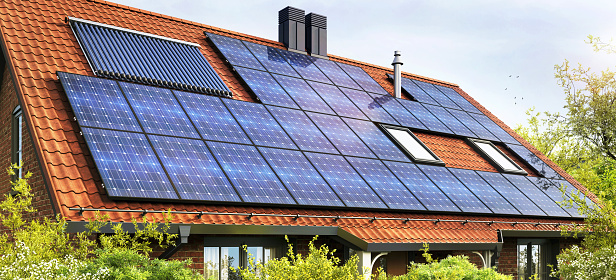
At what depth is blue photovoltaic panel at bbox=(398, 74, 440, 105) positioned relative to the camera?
75.6 feet

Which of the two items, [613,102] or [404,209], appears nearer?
[404,209]

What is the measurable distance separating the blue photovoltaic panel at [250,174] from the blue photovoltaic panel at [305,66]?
6.39 m

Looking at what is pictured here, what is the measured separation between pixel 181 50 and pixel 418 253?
8644 mm

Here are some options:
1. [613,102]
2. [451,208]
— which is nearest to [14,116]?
[451,208]

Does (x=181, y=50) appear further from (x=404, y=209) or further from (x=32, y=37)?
(x=404, y=209)

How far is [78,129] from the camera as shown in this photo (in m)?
12.1

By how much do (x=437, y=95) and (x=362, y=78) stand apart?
4.25 meters

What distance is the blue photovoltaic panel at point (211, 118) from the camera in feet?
44.8

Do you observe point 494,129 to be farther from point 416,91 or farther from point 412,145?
point 412,145

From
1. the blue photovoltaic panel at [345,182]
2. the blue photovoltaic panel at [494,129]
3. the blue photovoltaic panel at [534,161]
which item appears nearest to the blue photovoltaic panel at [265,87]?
the blue photovoltaic panel at [345,182]

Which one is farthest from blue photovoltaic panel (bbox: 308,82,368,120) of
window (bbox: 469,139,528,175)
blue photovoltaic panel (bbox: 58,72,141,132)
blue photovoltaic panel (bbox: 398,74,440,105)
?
blue photovoltaic panel (bbox: 58,72,141,132)

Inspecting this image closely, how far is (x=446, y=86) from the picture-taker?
27.6 metres

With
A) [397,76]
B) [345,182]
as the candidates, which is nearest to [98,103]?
[345,182]

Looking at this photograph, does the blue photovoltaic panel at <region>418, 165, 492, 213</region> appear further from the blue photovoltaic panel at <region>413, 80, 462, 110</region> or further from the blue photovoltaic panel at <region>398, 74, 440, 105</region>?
the blue photovoltaic panel at <region>413, 80, 462, 110</region>
